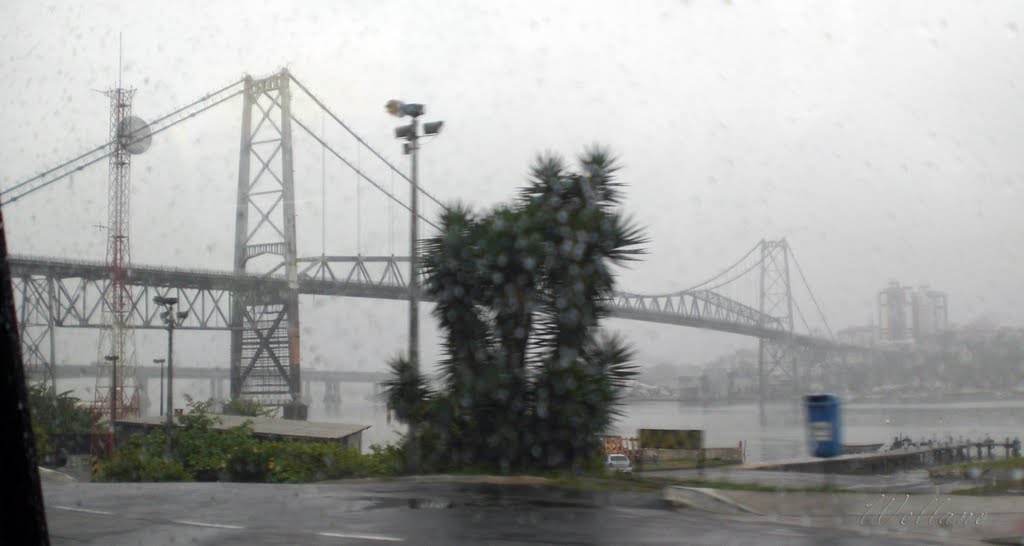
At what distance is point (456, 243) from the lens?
13.7 meters

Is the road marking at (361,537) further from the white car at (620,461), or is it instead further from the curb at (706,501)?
the white car at (620,461)

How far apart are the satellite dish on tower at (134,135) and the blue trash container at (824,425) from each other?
26.6 metres

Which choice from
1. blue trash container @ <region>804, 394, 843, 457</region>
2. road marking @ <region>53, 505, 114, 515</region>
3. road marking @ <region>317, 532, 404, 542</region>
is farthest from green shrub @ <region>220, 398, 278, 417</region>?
blue trash container @ <region>804, 394, 843, 457</region>

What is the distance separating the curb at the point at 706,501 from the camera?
8.19 m

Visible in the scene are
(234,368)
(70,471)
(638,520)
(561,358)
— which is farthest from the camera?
(234,368)

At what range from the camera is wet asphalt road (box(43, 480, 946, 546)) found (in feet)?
21.9

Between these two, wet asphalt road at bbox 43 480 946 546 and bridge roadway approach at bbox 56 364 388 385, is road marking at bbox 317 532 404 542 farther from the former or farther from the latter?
bridge roadway approach at bbox 56 364 388 385

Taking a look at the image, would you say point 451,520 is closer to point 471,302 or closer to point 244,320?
point 471,302

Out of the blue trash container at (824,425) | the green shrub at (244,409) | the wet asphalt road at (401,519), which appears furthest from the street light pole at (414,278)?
the green shrub at (244,409)

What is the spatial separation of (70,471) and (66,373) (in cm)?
800

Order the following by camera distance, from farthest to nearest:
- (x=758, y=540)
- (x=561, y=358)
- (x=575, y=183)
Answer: (x=575, y=183) → (x=561, y=358) → (x=758, y=540)

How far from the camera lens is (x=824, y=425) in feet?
23.0

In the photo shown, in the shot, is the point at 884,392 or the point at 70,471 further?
the point at 884,392

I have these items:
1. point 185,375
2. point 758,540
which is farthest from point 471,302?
point 185,375
